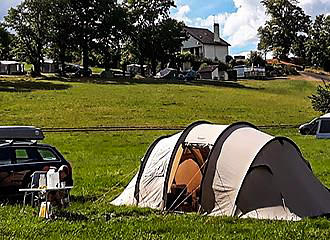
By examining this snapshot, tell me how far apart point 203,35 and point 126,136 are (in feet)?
269

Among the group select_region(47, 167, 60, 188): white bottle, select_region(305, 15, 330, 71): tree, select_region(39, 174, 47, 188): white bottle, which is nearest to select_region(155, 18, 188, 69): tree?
select_region(305, 15, 330, 71): tree

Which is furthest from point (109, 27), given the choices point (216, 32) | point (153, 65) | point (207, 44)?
point (216, 32)

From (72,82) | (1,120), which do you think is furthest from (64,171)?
(72,82)

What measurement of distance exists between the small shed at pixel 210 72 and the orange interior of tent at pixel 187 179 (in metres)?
77.3

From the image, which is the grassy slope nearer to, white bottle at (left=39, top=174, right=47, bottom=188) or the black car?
the black car

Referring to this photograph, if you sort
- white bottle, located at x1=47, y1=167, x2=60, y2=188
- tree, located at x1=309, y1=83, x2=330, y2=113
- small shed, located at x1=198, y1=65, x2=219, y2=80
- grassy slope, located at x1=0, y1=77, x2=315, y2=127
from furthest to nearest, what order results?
small shed, located at x1=198, y1=65, x2=219, y2=80
tree, located at x1=309, y1=83, x2=330, y2=113
grassy slope, located at x1=0, y1=77, x2=315, y2=127
white bottle, located at x1=47, y1=167, x2=60, y2=188

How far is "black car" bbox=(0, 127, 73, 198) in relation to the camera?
14.5 metres

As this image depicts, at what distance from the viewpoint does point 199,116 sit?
45.4m

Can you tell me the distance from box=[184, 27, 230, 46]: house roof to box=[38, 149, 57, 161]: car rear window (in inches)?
3776

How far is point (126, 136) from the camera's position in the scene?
113ft

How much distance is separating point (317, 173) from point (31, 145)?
389 inches

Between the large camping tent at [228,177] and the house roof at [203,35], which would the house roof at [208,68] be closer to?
the house roof at [203,35]

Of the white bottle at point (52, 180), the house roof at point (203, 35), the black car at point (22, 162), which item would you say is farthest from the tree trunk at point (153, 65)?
the white bottle at point (52, 180)

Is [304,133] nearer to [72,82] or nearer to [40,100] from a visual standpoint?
[40,100]
